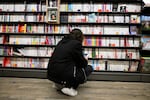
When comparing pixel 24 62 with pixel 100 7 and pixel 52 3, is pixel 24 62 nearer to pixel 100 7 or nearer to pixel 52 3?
pixel 52 3

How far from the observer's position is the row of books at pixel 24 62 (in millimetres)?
4195

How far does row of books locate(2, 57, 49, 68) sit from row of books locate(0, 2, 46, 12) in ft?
3.49

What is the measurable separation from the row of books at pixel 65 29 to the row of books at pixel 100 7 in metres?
0.35

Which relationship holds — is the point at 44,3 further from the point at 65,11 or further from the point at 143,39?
the point at 143,39

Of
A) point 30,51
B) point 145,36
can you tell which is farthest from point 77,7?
point 145,36

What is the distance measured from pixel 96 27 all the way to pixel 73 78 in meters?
1.48

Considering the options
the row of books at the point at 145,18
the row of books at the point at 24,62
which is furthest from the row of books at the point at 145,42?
the row of books at the point at 24,62

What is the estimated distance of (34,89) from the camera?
3293 millimetres

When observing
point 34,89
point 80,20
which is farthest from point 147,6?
point 34,89

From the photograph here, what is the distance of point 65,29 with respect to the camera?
13.4 feet

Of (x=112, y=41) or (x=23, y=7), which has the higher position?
(x=23, y=7)

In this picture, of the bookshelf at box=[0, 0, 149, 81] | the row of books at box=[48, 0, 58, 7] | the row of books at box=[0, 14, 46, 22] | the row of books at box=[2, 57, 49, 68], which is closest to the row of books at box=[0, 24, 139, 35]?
the bookshelf at box=[0, 0, 149, 81]

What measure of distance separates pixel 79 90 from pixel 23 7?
2161mm

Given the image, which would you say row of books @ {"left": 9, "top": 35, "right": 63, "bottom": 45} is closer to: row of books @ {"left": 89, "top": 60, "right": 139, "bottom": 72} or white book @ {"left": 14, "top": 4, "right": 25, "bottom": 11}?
white book @ {"left": 14, "top": 4, "right": 25, "bottom": 11}
